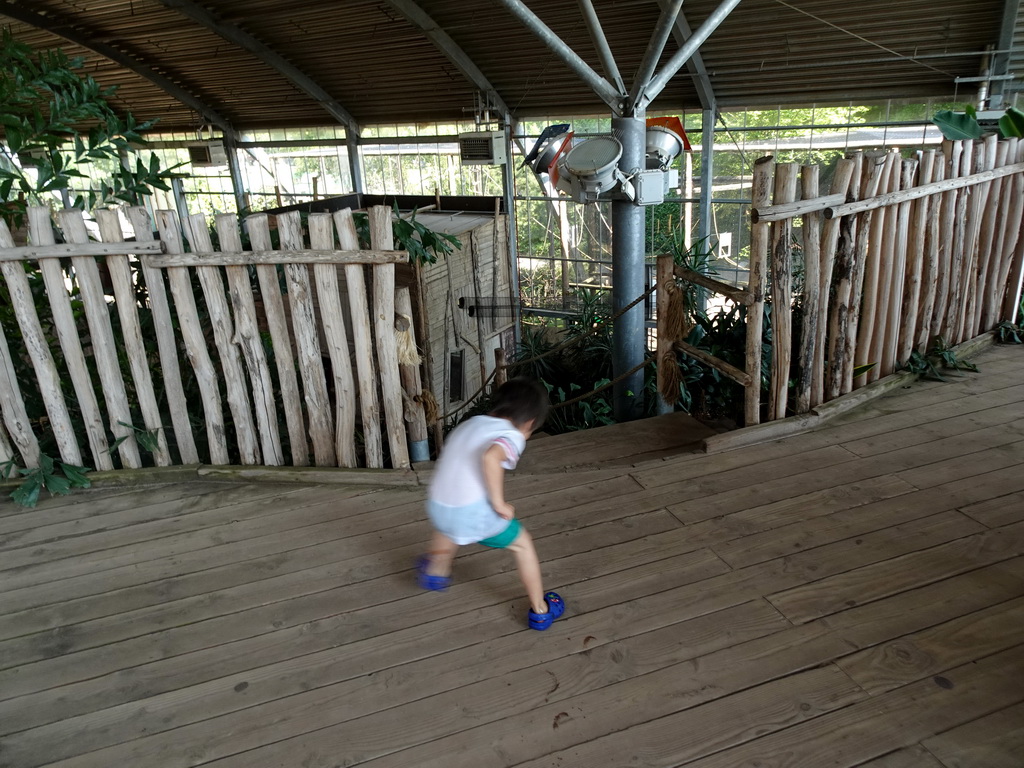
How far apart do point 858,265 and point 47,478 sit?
13.6ft

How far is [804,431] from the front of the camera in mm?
3770

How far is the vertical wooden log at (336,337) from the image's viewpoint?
314cm

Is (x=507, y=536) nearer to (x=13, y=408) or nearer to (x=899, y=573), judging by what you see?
(x=899, y=573)

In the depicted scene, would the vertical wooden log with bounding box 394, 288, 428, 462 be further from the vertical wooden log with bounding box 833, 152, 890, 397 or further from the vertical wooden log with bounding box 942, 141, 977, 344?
the vertical wooden log with bounding box 942, 141, 977, 344

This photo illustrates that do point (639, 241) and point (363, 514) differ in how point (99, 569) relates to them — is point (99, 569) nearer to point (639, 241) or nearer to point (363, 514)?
point (363, 514)

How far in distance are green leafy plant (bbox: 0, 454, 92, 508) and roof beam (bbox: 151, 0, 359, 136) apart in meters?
8.48

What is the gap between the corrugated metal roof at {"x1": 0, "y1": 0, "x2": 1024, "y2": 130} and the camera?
316 inches

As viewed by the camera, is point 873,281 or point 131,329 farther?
point 873,281

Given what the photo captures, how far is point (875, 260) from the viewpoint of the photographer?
155 inches

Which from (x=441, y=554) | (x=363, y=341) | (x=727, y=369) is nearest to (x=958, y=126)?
(x=727, y=369)

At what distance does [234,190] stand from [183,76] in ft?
8.13

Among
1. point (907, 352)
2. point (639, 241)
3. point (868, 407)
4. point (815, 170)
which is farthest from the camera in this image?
point (639, 241)

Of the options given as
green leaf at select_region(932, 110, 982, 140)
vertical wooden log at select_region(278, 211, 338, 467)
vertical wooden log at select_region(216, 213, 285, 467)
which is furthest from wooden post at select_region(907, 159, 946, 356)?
vertical wooden log at select_region(216, 213, 285, 467)

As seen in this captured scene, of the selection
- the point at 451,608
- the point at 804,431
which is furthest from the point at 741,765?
the point at 804,431
